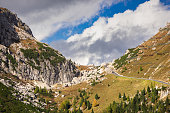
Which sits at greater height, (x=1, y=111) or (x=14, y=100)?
(x=14, y=100)

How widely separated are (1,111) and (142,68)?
127283 millimetres

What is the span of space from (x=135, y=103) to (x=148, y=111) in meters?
13.2

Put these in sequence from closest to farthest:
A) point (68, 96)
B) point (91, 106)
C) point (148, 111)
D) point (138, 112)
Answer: point (148, 111) → point (138, 112) → point (91, 106) → point (68, 96)

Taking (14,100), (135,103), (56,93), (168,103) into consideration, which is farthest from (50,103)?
(168,103)

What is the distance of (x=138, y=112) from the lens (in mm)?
76188

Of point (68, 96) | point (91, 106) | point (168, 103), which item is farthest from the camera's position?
point (68, 96)

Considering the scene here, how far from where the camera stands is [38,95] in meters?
154

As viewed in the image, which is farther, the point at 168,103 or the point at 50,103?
the point at 50,103

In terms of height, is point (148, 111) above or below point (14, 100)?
below

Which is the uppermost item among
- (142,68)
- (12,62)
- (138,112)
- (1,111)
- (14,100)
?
(12,62)

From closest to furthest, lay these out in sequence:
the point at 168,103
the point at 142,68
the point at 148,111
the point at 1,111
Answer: the point at 168,103 → the point at 148,111 → the point at 1,111 → the point at 142,68

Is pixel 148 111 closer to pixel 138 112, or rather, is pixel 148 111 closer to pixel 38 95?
pixel 138 112

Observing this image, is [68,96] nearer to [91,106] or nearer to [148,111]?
[91,106]

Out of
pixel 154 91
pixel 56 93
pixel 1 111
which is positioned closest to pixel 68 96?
pixel 56 93
